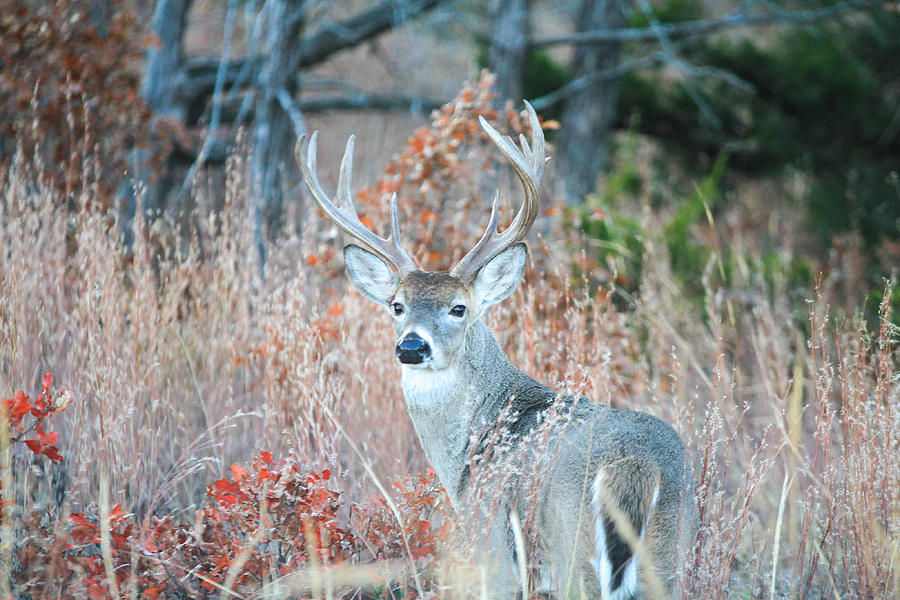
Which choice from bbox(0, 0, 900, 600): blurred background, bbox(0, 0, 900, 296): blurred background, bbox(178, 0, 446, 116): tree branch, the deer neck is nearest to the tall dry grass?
bbox(0, 0, 900, 600): blurred background

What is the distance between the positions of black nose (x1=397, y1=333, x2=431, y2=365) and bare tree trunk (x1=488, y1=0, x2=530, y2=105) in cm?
554

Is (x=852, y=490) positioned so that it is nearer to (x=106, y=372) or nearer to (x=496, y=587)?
(x=496, y=587)

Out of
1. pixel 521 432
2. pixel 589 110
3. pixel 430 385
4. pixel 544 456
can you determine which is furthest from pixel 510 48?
pixel 544 456

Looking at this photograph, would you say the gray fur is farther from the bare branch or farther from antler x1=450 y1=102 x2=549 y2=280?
the bare branch

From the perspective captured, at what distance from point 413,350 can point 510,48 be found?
19.3ft

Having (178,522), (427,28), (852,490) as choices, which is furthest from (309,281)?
(427,28)

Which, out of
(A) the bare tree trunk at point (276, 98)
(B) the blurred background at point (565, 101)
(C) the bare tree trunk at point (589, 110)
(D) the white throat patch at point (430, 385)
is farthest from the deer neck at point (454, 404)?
(C) the bare tree trunk at point (589, 110)

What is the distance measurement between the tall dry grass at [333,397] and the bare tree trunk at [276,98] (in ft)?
6.21

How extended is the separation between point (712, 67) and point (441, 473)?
343 inches

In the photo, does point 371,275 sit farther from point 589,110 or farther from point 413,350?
point 589,110

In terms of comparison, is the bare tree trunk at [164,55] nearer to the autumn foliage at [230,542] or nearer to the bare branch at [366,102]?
the bare branch at [366,102]

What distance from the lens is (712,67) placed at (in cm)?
1121

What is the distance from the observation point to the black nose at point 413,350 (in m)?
3.78

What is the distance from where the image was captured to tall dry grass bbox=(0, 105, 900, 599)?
3576 millimetres
